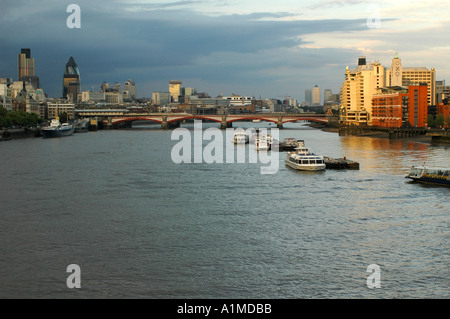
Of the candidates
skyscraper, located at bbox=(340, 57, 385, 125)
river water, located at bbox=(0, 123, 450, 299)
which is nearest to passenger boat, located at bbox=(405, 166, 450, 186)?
river water, located at bbox=(0, 123, 450, 299)

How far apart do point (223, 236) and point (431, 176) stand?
10740 millimetres

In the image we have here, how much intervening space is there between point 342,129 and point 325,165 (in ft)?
120

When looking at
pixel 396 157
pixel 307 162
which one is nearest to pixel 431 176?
pixel 307 162

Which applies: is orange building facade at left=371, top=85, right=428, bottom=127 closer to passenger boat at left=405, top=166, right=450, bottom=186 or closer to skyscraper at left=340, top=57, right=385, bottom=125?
skyscraper at left=340, top=57, right=385, bottom=125

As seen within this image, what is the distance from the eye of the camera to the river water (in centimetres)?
1051

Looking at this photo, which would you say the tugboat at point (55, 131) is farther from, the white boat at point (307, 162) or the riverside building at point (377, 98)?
the white boat at point (307, 162)

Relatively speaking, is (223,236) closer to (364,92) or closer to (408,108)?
(408,108)

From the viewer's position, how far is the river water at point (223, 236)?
1051 cm

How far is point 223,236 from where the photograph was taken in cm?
1370

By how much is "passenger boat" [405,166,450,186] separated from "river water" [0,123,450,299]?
1.30 feet

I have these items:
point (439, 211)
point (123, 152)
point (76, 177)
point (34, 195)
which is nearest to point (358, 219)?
point (439, 211)

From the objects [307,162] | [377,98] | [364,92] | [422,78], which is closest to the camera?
[307,162]

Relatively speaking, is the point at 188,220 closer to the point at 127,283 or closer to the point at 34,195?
the point at 127,283

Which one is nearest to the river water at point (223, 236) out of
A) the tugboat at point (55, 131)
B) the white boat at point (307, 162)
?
the white boat at point (307, 162)
